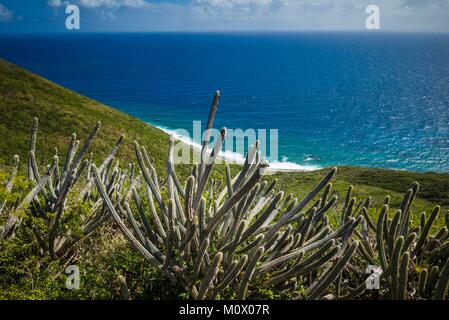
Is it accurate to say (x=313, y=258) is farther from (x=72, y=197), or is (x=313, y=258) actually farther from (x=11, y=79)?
(x=11, y=79)

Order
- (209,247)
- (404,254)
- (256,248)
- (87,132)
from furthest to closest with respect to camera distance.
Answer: (87,132) → (209,247) → (256,248) → (404,254)

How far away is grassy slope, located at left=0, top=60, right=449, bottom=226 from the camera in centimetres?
3397

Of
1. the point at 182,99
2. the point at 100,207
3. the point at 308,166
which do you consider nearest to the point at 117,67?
the point at 182,99

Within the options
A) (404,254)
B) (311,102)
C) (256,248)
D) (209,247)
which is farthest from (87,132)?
(311,102)

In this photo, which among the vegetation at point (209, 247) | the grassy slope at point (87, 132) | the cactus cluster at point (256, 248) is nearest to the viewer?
the cactus cluster at point (256, 248)

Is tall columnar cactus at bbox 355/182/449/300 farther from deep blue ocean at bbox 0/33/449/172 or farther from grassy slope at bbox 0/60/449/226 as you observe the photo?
deep blue ocean at bbox 0/33/449/172

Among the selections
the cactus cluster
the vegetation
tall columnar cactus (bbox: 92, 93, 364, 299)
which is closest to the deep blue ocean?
the vegetation

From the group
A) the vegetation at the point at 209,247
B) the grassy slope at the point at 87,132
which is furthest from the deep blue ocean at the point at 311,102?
the vegetation at the point at 209,247

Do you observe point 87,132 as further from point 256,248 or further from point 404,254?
point 404,254

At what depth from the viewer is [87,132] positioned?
39.4 meters

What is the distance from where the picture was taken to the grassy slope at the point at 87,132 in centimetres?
3397

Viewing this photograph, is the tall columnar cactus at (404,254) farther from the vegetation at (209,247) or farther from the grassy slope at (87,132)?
the grassy slope at (87,132)

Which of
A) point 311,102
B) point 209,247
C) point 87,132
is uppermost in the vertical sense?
point 311,102
